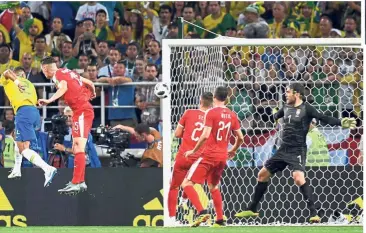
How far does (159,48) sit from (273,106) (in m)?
2.90

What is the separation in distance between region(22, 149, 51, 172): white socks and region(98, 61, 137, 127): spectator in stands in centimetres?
209

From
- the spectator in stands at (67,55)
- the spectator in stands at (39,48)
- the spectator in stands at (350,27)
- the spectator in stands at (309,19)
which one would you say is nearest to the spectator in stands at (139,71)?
the spectator in stands at (67,55)

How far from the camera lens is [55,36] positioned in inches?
728

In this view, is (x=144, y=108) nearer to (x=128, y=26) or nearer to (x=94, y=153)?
(x=94, y=153)

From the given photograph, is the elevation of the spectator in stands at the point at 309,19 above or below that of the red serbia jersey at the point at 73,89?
above

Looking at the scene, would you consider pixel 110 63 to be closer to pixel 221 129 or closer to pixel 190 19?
pixel 190 19

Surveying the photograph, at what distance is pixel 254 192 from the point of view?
1466cm

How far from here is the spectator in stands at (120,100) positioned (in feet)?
54.7

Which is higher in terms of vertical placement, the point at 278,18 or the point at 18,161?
the point at 278,18

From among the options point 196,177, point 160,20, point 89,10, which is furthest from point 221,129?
point 89,10

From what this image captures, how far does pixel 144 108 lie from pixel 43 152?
1.72 metres

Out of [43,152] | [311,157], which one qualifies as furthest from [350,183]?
[43,152]

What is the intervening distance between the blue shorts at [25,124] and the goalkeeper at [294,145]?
134 inches

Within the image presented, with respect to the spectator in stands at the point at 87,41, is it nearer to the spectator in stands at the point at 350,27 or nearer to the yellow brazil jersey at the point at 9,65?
the yellow brazil jersey at the point at 9,65
